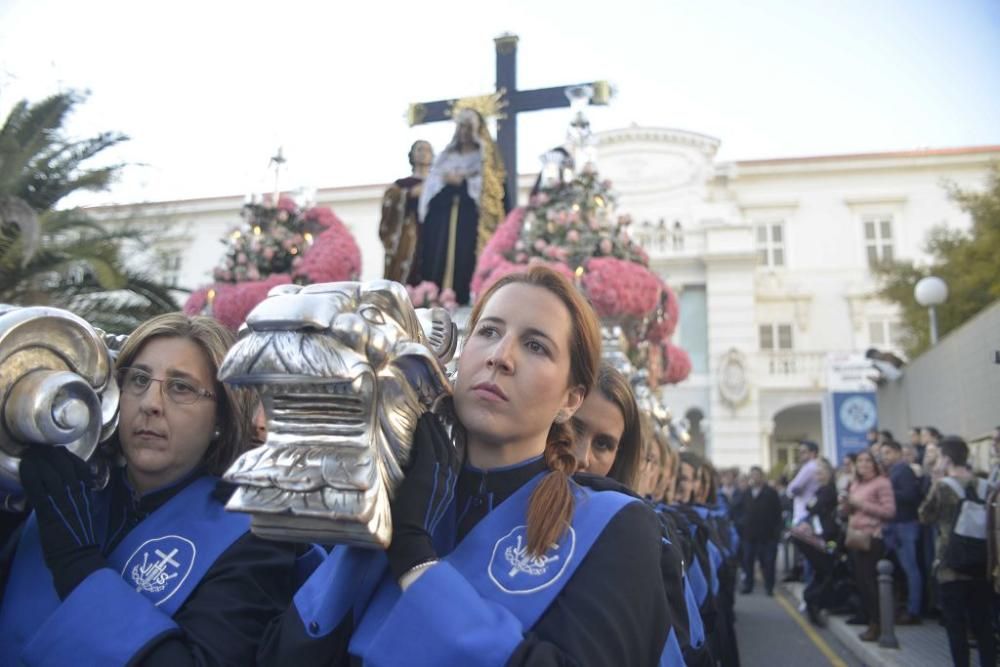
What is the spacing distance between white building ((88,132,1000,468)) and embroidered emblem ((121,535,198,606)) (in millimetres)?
25410

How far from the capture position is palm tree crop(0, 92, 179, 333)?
29.5ft

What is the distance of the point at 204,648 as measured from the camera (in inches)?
73.0

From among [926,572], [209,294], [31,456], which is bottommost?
[926,572]

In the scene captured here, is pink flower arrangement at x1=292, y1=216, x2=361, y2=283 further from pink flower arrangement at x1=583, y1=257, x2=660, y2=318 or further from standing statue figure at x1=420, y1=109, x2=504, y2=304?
pink flower arrangement at x1=583, y1=257, x2=660, y2=318

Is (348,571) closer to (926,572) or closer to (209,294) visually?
(209,294)

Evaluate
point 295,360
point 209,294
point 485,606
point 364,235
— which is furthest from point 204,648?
point 364,235

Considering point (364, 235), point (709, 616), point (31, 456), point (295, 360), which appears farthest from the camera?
point (364, 235)

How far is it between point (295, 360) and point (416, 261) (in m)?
7.38

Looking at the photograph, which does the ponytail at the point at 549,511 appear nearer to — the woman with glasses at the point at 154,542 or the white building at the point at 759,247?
the woman with glasses at the point at 154,542

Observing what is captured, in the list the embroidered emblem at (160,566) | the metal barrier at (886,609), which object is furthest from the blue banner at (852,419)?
the embroidered emblem at (160,566)

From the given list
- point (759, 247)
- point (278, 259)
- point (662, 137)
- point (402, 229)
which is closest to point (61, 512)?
point (278, 259)

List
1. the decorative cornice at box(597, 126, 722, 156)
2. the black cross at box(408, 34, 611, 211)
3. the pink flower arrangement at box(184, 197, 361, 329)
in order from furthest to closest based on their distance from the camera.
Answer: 1. the decorative cornice at box(597, 126, 722, 156)
2. the black cross at box(408, 34, 611, 211)
3. the pink flower arrangement at box(184, 197, 361, 329)

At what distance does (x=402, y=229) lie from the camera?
8953mm

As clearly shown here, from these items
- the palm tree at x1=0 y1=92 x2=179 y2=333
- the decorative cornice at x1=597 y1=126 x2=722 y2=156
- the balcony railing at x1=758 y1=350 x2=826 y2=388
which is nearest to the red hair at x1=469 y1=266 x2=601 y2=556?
the palm tree at x1=0 y1=92 x2=179 y2=333
